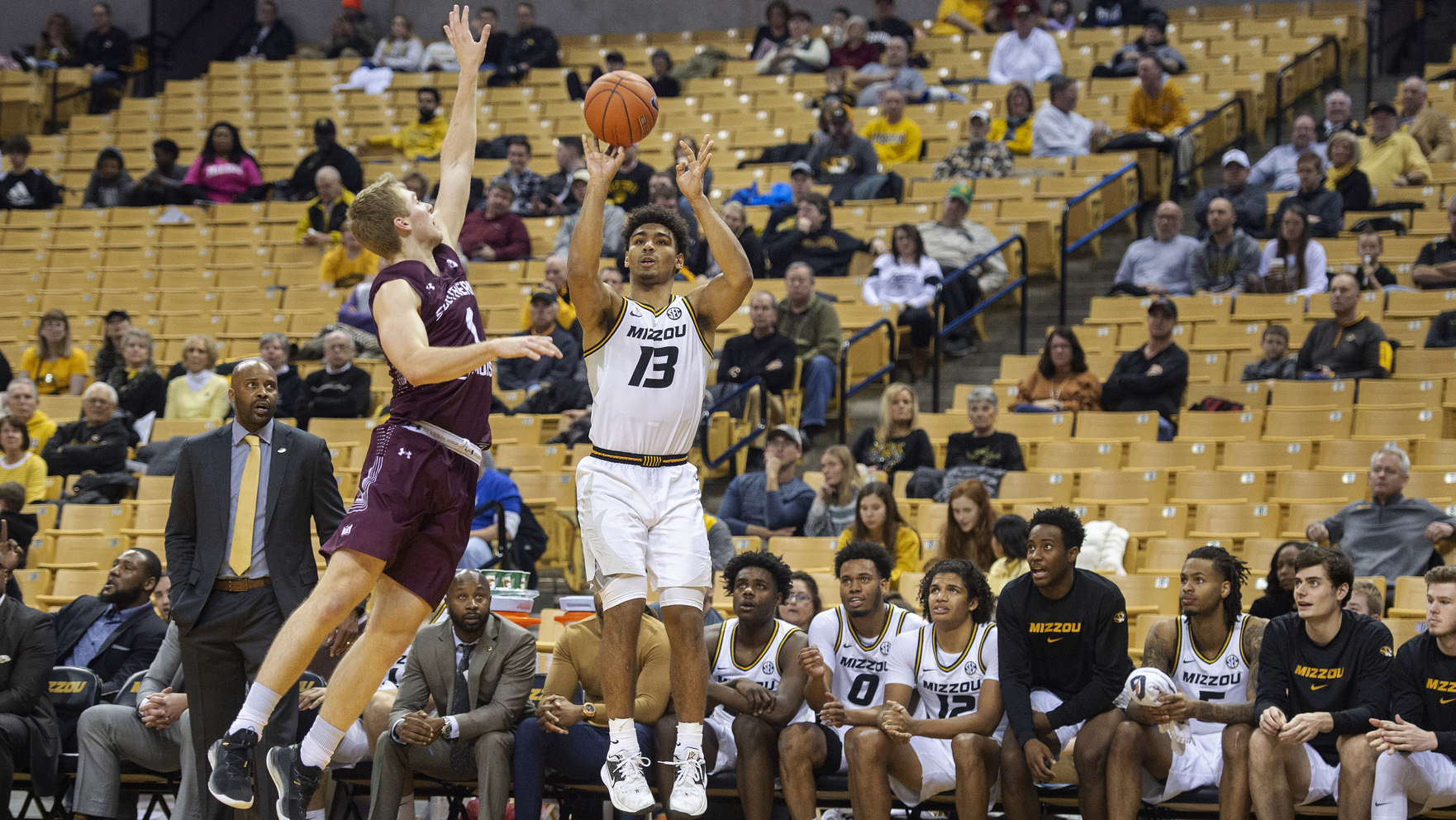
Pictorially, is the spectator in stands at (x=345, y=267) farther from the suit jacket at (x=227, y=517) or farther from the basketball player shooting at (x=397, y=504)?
the basketball player shooting at (x=397, y=504)

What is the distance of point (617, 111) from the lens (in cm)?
489

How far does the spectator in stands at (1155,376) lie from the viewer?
31.1 feet

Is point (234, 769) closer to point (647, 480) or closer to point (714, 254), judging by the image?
point (647, 480)

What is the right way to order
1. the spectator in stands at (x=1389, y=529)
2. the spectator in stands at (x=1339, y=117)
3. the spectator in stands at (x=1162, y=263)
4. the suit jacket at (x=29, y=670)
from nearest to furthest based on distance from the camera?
the suit jacket at (x=29, y=670) < the spectator in stands at (x=1389, y=529) < the spectator in stands at (x=1162, y=263) < the spectator in stands at (x=1339, y=117)

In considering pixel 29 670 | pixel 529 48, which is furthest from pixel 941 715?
pixel 529 48

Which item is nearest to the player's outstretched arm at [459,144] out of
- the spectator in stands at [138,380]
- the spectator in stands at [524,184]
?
the spectator in stands at [138,380]

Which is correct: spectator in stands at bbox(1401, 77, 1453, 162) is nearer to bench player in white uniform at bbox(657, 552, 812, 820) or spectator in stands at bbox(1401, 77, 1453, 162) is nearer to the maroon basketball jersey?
bench player in white uniform at bbox(657, 552, 812, 820)

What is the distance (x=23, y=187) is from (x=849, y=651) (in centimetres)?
1195

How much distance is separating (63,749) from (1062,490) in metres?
5.38

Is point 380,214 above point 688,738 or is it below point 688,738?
above

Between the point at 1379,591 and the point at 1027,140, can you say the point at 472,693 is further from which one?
the point at 1027,140

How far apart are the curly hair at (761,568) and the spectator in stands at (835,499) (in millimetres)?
1835

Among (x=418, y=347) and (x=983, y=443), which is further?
(x=983, y=443)

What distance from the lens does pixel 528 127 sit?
15.4 meters
